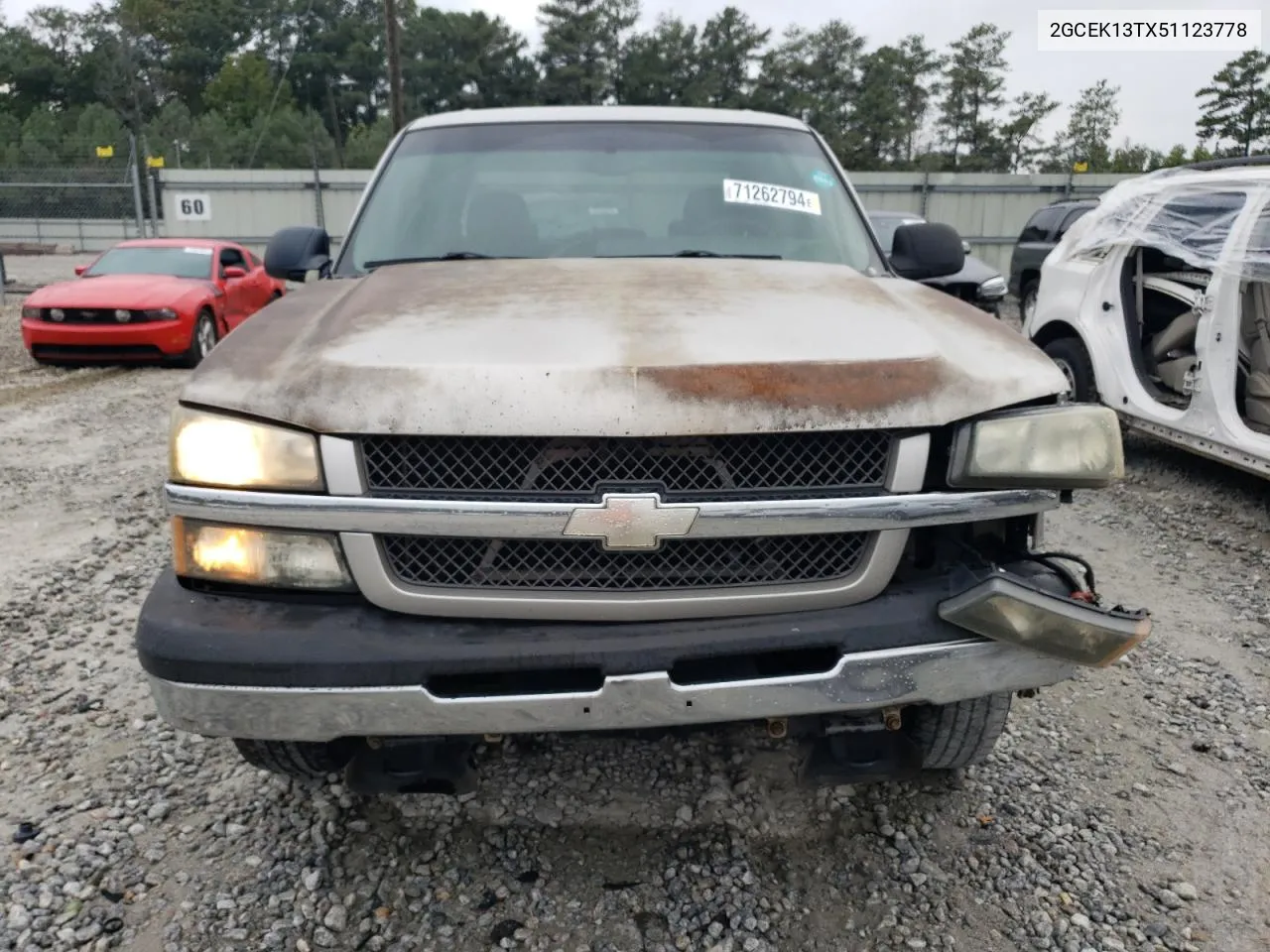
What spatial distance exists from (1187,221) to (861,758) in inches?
182

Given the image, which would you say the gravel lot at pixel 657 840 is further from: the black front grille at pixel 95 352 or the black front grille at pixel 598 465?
the black front grille at pixel 95 352

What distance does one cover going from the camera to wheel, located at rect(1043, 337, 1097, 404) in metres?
6.24

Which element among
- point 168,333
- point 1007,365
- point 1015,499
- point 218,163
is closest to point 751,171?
point 1007,365

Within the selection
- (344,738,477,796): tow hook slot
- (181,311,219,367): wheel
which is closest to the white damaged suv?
(344,738,477,796): tow hook slot

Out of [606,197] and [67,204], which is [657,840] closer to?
[606,197]

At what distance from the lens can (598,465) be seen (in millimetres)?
1935

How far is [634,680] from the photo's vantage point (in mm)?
1877

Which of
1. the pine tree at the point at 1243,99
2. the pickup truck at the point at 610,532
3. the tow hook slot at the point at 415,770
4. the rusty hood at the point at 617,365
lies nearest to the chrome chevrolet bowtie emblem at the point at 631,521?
the pickup truck at the point at 610,532

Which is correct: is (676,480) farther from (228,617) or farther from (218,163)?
(218,163)

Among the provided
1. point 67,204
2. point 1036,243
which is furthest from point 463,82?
point 1036,243

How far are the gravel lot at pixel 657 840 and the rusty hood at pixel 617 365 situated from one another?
1.14 metres

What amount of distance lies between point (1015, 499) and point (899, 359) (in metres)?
0.38

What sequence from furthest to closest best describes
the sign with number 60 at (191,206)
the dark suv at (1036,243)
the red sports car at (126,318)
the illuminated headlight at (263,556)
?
the sign with number 60 at (191,206) < the dark suv at (1036,243) < the red sports car at (126,318) < the illuminated headlight at (263,556)

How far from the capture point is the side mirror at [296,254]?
139 inches
